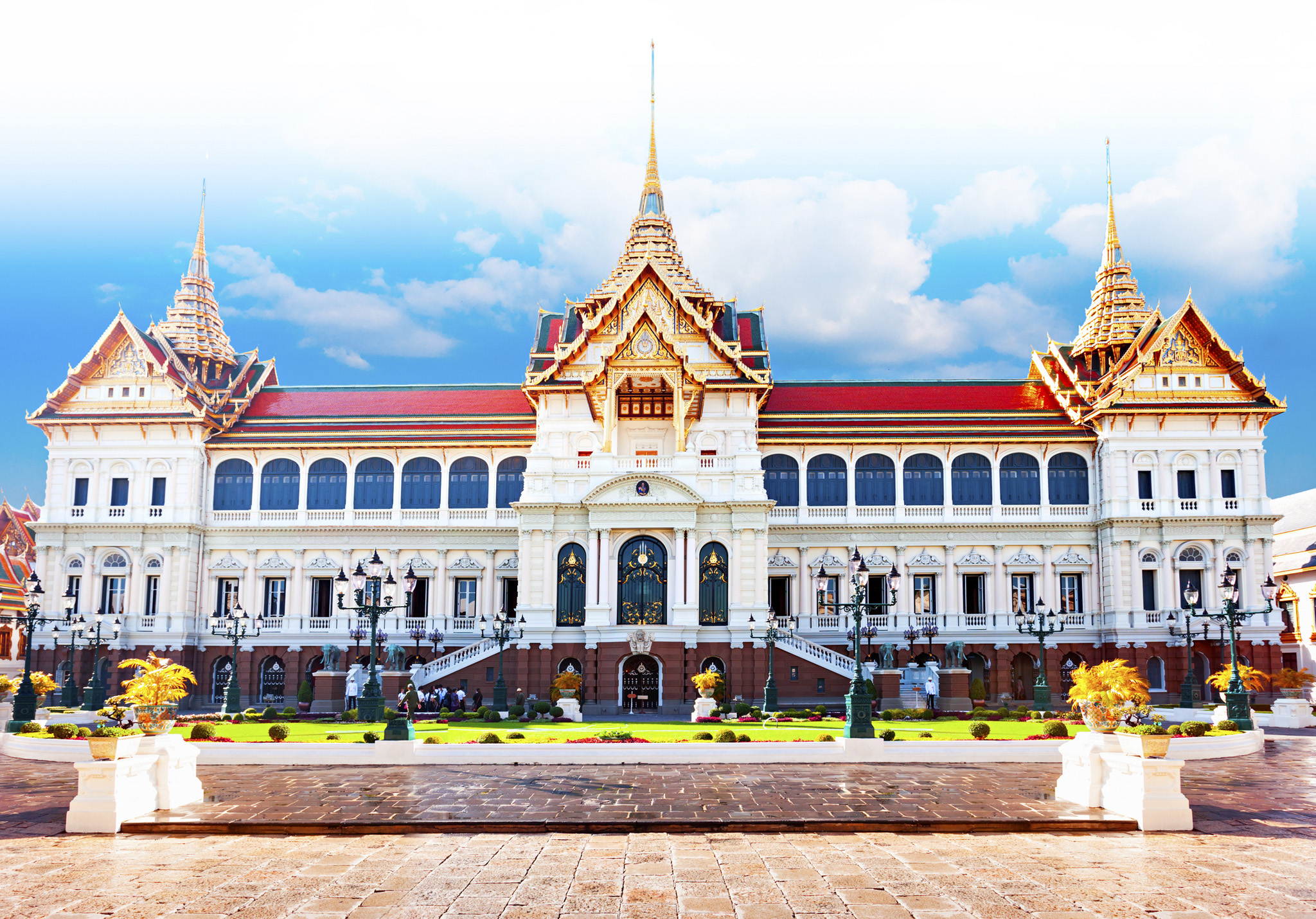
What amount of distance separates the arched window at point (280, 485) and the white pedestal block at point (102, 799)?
116ft

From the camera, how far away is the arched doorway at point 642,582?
4266cm

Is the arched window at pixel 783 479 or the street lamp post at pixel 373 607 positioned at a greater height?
the arched window at pixel 783 479

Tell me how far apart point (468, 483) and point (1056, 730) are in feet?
100

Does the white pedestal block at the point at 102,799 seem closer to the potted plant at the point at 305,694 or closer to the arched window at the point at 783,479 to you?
the potted plant at the point at 305,694

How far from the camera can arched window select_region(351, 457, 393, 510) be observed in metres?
50.2

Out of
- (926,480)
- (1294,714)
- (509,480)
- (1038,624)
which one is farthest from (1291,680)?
(509,480)

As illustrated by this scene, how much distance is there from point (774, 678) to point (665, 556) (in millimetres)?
6560

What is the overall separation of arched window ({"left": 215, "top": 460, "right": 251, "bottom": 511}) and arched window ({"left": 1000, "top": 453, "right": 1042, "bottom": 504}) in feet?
117

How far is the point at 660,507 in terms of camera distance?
4262 cm

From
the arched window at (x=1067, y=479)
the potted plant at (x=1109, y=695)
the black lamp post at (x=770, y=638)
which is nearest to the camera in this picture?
the potted plant at (x=1109, y=695)

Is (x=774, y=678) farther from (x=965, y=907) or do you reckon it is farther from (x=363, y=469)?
(x=965, y=907)

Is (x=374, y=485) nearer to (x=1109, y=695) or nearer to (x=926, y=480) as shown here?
(x=926, y=480)

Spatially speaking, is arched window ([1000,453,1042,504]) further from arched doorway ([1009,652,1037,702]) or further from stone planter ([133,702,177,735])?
stone planter ([133,702,177,735])

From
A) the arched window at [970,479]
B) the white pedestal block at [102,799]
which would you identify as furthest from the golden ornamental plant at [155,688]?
the arched window at [970,479]
